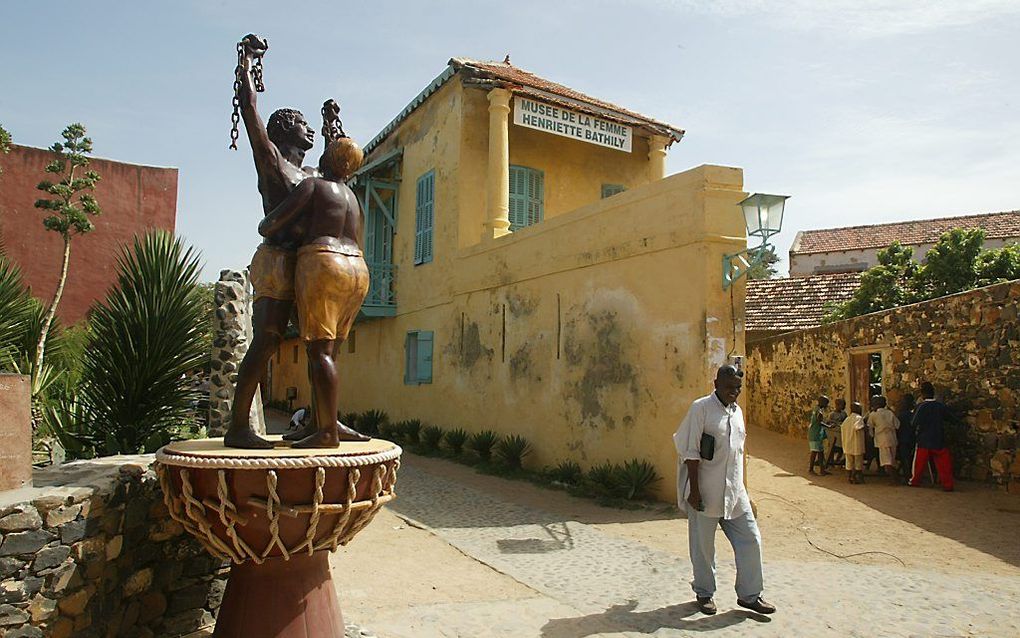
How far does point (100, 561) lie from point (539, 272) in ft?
26.3

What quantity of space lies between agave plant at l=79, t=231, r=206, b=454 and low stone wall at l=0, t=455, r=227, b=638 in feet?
5.58

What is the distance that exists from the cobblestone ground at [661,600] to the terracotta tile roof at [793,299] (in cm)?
1297

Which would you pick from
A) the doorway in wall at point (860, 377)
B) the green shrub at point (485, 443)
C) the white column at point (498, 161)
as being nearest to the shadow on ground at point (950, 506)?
the doorway in wall at point (860, 377)

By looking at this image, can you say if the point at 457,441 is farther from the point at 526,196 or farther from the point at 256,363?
the point at 256,363

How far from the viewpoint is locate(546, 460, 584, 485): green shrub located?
9.43 metres

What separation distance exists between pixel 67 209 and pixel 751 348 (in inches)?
586

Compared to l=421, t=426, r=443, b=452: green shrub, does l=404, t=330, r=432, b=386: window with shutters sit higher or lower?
higher

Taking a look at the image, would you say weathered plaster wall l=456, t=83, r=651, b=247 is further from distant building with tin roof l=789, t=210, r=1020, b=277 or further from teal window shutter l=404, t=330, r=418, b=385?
distant building with tin roof l=789, t=210, r=1020, b=277

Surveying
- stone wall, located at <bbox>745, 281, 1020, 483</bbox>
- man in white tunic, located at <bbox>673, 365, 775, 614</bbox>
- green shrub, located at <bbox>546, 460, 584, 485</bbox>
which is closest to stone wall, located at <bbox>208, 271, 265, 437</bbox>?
man in white tunic, located at <bbox>673, 365, 775, 614</bbox>

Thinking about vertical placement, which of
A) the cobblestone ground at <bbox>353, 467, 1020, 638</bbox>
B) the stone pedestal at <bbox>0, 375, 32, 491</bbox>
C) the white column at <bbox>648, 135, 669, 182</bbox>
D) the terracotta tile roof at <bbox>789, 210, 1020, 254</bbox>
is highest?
the terracotta tile roof at <bbox>789, 210, 1020, 254</bbox>

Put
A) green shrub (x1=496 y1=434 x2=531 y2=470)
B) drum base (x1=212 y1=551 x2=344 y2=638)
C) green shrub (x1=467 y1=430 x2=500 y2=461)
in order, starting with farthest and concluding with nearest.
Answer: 1. green shrub (x1=467 y1=430 x2=500 y2=461)
2. green shrub (x1=496 y1=434 x2=531 y2=470)
3. drum base (x1=212 y1=551 x2=344 y2=638)

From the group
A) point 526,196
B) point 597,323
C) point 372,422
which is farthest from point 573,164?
point 372,422

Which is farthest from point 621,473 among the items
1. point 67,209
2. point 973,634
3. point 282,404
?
point 282,404

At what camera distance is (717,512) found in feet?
14.9
